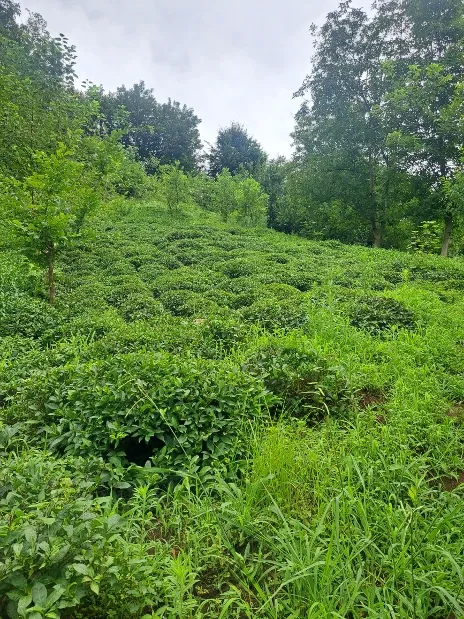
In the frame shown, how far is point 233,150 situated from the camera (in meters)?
34.6

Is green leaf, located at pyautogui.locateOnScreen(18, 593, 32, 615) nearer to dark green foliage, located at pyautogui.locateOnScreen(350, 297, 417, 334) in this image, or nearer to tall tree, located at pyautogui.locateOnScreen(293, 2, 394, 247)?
dark green foliage, located at pyautogui.locateOnScreen(350, 297, 417, 334)

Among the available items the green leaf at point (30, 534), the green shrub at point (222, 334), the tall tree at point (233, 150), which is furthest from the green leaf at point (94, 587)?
the tall tree at point (233, 150)

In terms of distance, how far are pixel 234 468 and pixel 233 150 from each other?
35726mm

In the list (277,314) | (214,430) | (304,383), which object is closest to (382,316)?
(277,314)

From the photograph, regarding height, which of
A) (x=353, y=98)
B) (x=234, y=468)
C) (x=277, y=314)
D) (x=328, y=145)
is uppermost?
(x=353, y=98)

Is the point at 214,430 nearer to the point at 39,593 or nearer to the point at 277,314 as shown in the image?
the point at 39,593

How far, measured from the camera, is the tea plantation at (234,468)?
1457 mm

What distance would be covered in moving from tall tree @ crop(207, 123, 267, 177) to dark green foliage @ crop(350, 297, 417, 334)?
31431mm

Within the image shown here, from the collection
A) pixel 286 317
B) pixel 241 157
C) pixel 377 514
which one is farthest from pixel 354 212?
pixel 241 157

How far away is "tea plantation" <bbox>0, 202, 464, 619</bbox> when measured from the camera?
1.46 meters

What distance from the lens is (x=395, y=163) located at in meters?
14.9

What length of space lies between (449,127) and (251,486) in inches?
500

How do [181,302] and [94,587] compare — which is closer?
[94,587]

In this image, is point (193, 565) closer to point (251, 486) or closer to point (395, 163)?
point (251, 486)
